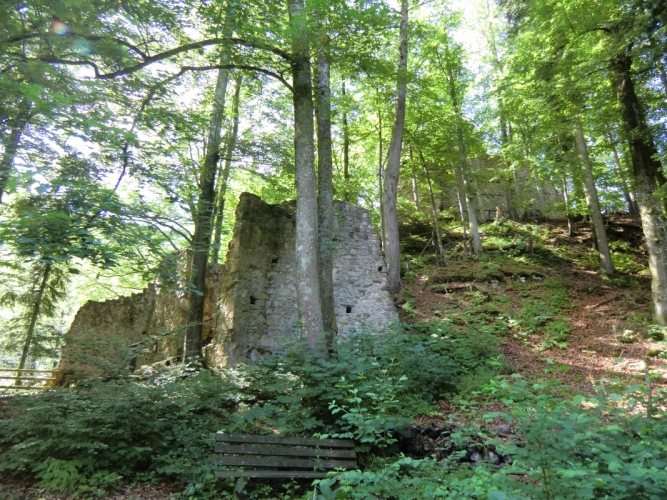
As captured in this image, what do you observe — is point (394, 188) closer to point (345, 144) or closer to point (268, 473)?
point (345, 144)

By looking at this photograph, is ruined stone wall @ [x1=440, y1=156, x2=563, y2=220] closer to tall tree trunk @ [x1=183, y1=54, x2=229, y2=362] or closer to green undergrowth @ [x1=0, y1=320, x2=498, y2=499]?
tall tree trunk @ [x1=183, y1=54, x2=229, y2=362]

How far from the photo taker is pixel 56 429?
3980 millimetres

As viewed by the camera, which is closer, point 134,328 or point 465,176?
point 134,328

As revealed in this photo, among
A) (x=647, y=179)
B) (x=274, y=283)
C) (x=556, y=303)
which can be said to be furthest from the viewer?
(x=556, y=303)

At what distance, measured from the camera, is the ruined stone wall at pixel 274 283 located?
7695 mm

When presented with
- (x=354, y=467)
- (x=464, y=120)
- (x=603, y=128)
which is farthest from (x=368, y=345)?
(x=603, y=128)

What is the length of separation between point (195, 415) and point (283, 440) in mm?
Answer: 1475

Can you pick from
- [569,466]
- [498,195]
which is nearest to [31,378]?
[569,466]

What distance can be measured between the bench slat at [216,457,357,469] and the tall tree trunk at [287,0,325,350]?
1.82 meters

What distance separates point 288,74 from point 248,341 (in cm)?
518

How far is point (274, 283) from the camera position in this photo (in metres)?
8.26

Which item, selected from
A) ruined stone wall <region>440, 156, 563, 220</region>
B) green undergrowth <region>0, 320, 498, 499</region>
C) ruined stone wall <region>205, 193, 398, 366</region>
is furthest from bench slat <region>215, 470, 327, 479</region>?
ruined stone wall <region>440, 156, 563, 220</region>

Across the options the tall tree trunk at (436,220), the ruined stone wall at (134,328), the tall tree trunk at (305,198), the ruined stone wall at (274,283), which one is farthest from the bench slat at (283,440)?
the tall tree trunk at (436,220)

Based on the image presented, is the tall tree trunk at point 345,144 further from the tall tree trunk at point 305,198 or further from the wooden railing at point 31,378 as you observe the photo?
the wooden railing at point 31,378
